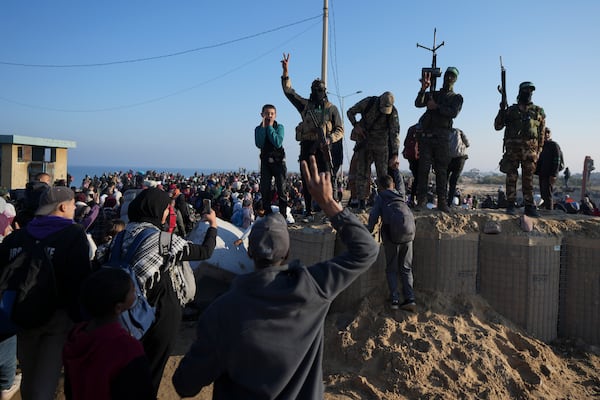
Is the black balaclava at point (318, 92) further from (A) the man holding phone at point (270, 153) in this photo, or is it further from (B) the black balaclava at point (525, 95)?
(B) the black balaclava at point (525, 95)

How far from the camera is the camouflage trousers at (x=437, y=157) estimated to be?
5.98 metres

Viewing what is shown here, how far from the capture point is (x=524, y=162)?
242 inches

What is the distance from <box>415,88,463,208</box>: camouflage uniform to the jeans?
159cm

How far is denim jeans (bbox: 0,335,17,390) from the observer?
2.92m

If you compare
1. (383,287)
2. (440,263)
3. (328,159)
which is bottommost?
(383,287)

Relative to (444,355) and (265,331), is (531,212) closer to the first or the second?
(444,355)

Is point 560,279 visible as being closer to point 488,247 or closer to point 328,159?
point 488,247

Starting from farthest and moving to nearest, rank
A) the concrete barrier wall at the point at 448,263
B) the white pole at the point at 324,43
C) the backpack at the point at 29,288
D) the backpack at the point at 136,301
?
the white pole at the point at 324,43 < the concrete barrier wall at the point at 448,263 < the backpack at the point at 29,288 < the backpack at the point at 136,301

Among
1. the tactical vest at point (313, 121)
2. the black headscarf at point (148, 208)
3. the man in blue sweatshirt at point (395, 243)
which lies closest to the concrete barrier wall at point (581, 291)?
the man in blue sweatshirt at point (395, 243)

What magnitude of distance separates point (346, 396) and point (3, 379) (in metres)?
2.86

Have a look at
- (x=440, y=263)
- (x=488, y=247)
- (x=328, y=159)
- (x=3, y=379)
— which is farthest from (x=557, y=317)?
(x=3, y=379)

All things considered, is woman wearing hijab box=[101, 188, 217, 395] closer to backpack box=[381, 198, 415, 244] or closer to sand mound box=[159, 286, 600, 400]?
sand mound box=[159, 286, 600, 400]

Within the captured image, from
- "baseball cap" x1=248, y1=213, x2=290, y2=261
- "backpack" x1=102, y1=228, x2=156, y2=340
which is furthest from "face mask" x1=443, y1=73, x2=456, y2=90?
"baseball cap" x1=248, y1=213, x2=290, y2=261

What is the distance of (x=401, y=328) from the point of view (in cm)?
454
